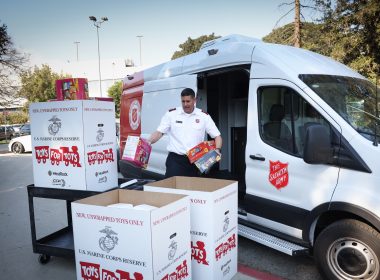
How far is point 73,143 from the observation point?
3.13 metres

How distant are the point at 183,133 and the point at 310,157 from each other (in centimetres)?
156

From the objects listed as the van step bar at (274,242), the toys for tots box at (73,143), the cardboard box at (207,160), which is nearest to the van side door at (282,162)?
the van step bar at (274,242)

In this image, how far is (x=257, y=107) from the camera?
3.81 metres

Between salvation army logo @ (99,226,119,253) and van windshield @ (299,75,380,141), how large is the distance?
7.32 ft

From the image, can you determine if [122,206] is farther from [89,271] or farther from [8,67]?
[8,67]

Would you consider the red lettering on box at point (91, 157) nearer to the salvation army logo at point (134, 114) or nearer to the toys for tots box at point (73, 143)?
the toys for tots box at point (73, 143)

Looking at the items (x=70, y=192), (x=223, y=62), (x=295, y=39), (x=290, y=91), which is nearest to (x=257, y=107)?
(x=290, y=91)

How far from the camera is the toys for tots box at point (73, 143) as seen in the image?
10.2 ft

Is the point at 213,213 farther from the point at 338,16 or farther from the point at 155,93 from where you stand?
the point at 338,16

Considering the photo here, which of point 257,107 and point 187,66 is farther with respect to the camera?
point 187,66

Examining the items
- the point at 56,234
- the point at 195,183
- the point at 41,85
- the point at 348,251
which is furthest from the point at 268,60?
the point at 41,85

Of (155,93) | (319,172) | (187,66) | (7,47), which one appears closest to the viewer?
(319,172)

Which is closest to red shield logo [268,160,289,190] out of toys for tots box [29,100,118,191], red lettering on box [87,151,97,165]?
toys for tots box [29,100,118,191]

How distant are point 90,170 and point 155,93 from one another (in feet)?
9.29
